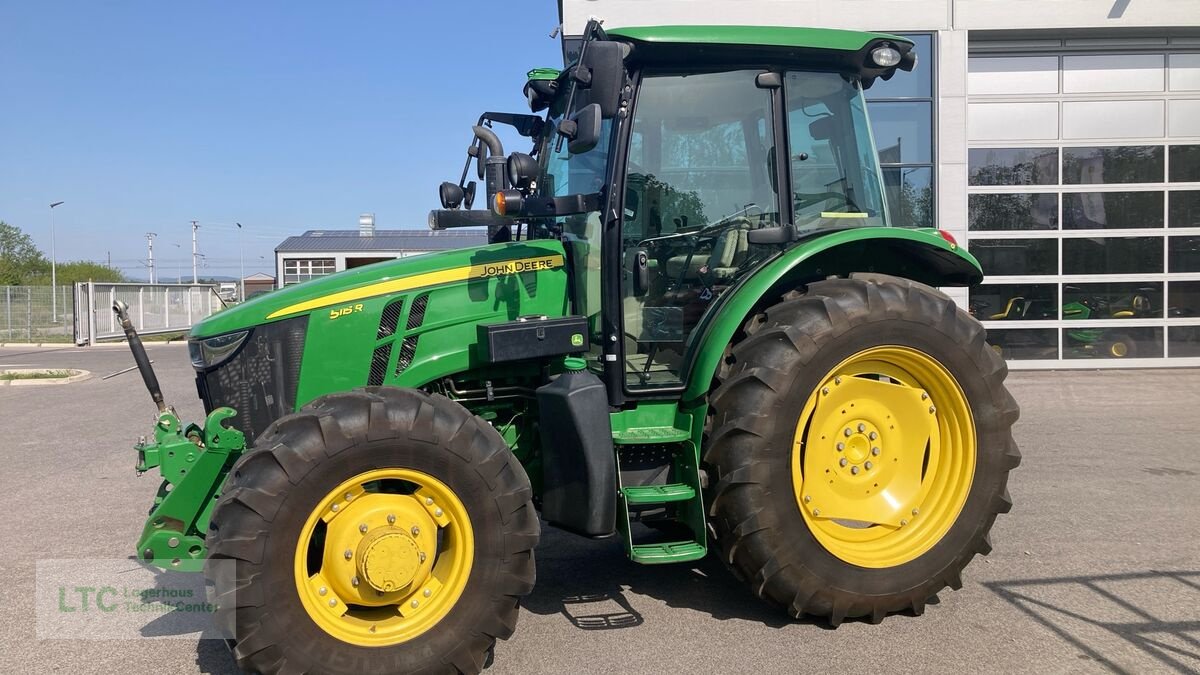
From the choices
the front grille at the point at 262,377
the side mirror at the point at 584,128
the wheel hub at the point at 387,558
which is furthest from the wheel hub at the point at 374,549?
the side mirror at the point at 584,128

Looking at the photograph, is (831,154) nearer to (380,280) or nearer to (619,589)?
(380,280)

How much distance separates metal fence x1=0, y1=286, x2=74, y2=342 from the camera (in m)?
29.9

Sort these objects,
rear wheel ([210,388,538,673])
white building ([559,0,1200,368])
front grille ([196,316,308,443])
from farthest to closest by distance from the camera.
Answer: white building ([559,0,1200,368]) < front grille ([196,316,308,443]) < rear wheel ([210,388,538,673])

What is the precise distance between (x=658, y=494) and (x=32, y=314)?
32.9 m

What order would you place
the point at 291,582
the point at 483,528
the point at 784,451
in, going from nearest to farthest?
1. the point at 291,582
2. the point at 483,528
3. the point at 784,451

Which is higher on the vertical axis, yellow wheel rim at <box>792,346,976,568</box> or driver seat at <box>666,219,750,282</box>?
driver seat at <box>666,219,750,282</box>

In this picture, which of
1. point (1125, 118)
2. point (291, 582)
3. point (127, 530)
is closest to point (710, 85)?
point (291, 582)

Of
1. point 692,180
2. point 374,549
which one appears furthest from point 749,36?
point 374,549

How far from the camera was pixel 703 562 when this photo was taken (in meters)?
5.09

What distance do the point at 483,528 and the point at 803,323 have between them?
1678 millimetres

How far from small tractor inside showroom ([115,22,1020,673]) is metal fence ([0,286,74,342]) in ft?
98.1

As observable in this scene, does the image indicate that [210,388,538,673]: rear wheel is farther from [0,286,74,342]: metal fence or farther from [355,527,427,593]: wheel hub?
[0,286,74,342]: metal fence

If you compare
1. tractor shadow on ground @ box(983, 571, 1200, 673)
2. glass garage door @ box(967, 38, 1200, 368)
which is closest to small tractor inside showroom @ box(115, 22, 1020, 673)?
tractor shadow on ground @ box(983, 571, 1200, 673)

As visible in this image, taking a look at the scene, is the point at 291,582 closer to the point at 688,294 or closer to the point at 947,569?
the point at 688,294
